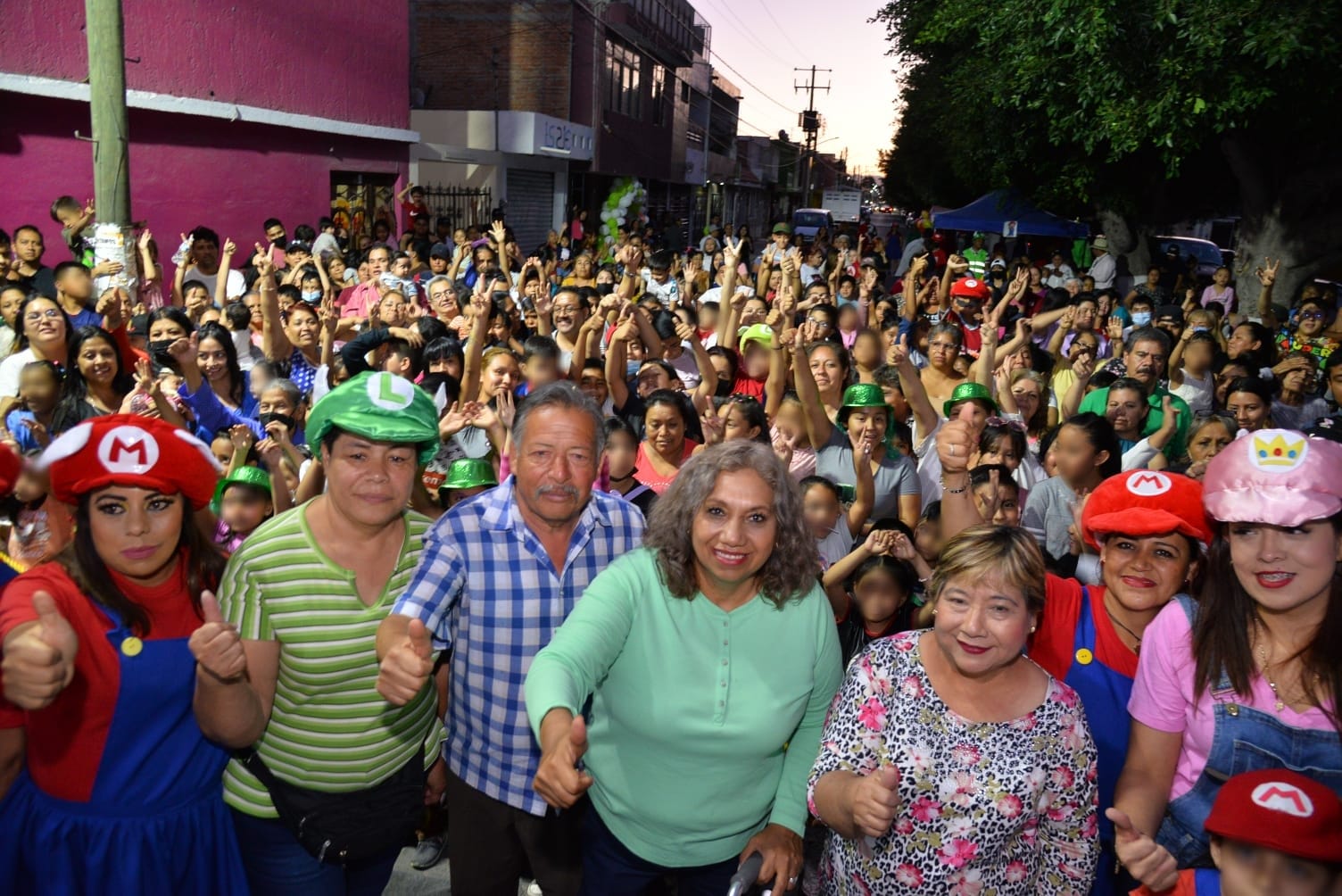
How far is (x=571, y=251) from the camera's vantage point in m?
17.2

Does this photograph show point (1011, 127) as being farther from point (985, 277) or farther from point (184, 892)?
point (184, 892)

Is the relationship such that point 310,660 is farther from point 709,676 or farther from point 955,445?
point 955,445

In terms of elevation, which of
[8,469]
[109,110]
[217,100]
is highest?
[217,100]

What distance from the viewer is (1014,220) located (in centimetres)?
2106

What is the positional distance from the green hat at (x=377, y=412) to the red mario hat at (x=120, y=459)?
33 centimetres

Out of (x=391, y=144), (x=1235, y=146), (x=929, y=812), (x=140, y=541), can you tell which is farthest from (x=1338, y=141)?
(x=140, y=541)

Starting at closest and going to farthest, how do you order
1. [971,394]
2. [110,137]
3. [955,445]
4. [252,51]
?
[955,445] < [971,394] < [110,137] < [252,51]

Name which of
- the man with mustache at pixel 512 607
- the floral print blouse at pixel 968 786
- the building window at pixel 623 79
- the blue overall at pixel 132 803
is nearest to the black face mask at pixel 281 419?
the man with mustache at pixel 512 607

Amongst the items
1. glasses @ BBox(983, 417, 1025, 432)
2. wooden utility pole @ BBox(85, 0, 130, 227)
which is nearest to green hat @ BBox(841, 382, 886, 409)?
glasses @ BBox(983, 417, 1025, 432)

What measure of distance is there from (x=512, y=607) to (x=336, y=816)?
0.63 metres

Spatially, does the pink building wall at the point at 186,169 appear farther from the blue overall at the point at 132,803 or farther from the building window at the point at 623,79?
the building window at the point at 623,79

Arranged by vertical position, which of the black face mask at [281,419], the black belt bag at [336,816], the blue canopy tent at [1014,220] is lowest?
the black belt bag at [336,816]

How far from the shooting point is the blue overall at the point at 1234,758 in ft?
7.14

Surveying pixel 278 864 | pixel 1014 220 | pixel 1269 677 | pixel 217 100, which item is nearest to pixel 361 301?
pixel 217 100
